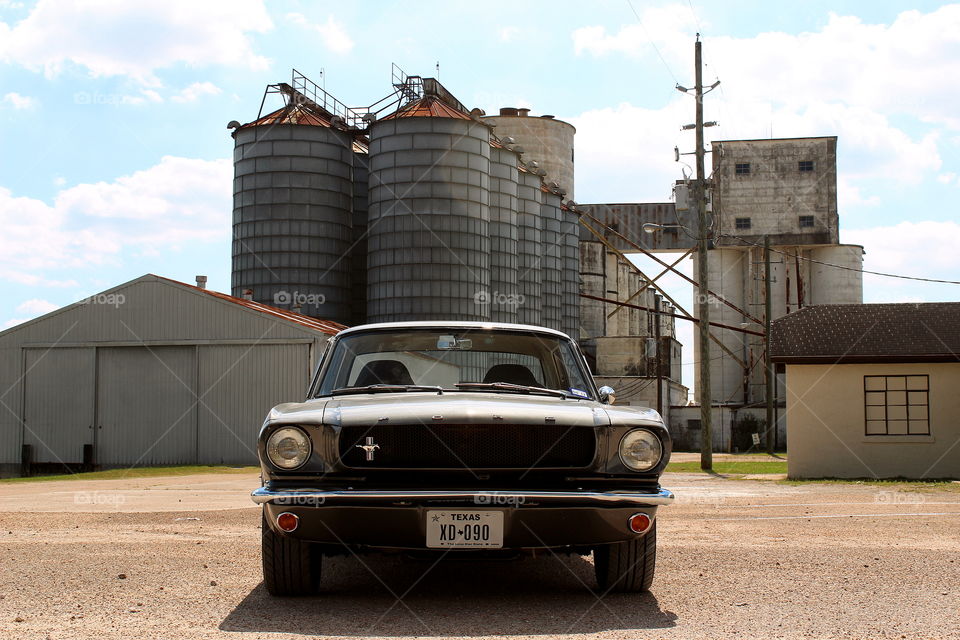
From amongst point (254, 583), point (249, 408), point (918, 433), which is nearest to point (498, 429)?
point (254, 583)

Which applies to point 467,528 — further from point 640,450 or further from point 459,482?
point 640,450

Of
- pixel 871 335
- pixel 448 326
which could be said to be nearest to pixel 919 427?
pixel 871 335

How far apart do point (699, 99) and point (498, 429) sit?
20.7 meters

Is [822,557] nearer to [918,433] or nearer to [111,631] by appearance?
[111,631]

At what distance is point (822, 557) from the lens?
6703 millimetres

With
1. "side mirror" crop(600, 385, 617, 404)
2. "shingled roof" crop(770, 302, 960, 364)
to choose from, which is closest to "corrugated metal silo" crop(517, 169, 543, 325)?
"shingled roof" crop(770, 302, 960, 364)

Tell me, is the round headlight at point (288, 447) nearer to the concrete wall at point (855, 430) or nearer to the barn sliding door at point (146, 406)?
the concrete wall at point (855, 430)

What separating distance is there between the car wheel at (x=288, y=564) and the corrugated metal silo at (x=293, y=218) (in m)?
27.1

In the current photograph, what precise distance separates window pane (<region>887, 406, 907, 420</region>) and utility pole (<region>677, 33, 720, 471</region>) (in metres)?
4.10

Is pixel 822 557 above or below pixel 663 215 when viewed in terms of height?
below

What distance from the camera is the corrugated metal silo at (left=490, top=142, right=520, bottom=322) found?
34125mm

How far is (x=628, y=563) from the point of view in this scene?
5090 millimetres

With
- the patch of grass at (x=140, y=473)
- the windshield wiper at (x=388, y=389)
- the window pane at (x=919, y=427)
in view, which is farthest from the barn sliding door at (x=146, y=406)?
the windshield wiper at (x=388, y=389)

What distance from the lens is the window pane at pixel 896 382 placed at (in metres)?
17.7
